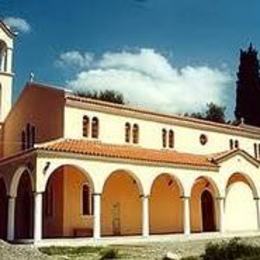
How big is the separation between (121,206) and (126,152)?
3.80m

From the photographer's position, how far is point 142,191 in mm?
32000

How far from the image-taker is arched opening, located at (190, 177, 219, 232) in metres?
38.1

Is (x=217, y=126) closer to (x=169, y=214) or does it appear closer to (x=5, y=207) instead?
(x=169, y=214)

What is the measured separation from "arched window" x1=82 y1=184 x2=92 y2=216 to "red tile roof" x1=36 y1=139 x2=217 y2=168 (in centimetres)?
261

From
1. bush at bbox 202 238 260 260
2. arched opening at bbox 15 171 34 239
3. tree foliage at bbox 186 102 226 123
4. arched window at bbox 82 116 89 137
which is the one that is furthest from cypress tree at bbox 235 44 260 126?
bush at bbox 202 238 260 260

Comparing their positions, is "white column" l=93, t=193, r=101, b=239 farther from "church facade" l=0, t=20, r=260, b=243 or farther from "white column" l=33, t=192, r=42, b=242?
"white column" l=33, t=192, r=42, b=242

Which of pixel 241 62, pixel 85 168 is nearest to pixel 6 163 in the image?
pixel 85 168

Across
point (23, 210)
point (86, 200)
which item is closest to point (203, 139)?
point (86, 200)

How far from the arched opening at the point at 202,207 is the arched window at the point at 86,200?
8040 mm

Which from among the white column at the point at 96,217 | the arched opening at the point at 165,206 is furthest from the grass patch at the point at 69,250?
the arched opening at the point at 165,206

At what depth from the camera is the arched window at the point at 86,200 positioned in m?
32.7

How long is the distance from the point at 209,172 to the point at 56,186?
32.6ft

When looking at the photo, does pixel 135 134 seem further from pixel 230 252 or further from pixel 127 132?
pixel 230 252

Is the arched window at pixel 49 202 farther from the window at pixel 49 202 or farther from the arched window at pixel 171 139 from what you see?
the arched window at pixel 171 139
